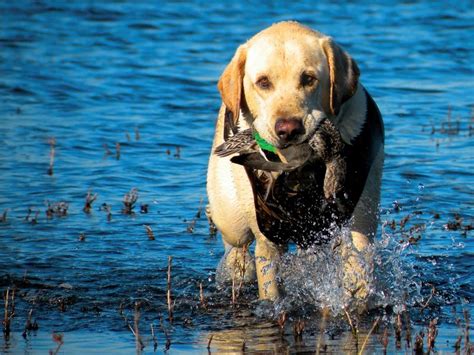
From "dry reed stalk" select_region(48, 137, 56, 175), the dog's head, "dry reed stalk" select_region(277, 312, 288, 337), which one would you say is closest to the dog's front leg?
"dry reed stalk" select_region(277, 312, 288, 337)

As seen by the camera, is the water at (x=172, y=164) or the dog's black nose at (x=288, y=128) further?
the water at (x=172, y=164)

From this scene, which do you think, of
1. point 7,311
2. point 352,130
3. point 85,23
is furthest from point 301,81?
point 85,23

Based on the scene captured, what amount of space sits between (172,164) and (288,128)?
17.0ft

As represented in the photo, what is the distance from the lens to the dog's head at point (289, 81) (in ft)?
18.2

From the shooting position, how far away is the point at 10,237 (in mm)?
8352

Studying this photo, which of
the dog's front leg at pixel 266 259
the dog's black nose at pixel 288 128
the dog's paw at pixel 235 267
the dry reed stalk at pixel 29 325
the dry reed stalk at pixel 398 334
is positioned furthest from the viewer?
the dog's paw at pixel 235 267

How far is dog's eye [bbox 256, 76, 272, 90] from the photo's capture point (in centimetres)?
Result: 571

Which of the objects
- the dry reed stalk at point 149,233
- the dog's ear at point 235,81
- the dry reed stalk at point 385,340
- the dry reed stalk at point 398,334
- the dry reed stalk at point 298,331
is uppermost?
the dog's ear at point 235,81

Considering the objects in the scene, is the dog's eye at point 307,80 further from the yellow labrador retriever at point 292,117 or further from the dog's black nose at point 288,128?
the dog's black nose at point 288,128

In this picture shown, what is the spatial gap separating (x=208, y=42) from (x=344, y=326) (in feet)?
36.9

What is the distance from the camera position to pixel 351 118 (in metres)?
6.02

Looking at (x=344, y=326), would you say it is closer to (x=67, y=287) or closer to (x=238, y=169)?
(x=238, y=169)

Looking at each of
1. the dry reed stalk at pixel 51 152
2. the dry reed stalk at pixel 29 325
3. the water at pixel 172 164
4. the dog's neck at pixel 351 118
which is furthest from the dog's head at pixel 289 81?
the dry reed stalk at pixel 51 152

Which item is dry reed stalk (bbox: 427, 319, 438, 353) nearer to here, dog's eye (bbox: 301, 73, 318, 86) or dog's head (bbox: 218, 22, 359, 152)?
dog's head (bbox: 218, 22, 359, 152)
